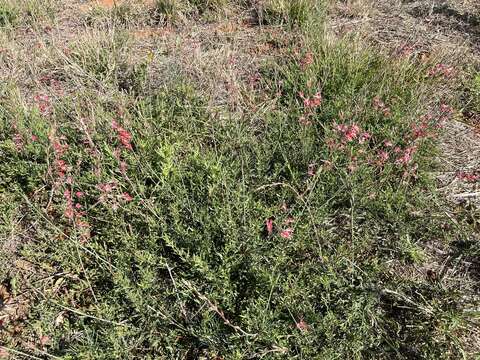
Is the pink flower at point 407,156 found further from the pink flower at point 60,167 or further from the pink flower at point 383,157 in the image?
the pink flower at point 60,167

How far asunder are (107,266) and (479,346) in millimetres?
1992

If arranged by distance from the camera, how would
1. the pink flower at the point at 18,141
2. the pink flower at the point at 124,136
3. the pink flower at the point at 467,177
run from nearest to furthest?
the pink flower at the point at 124,136 < the pink flower at the point at 467,177 < the pink flower at the point at 18,141

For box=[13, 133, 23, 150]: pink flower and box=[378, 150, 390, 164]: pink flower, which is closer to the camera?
box=[378, 150, 390, 164]: pink flower

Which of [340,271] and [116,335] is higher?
[340,271]

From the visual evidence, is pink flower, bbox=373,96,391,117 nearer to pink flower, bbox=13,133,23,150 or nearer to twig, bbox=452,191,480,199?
twig, bbox=452,191,480,199

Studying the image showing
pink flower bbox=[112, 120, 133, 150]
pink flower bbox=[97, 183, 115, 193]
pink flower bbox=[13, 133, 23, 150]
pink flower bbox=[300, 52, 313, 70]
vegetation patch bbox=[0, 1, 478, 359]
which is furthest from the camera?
pink flower bbox=[300, 52, 313, 70]

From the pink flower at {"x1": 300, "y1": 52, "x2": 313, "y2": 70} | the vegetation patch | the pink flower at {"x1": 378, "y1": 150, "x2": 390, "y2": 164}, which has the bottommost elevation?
the vegetation patch

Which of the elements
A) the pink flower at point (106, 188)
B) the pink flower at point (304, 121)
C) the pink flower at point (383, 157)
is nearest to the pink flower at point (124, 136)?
the pink flower at point (106, 188)

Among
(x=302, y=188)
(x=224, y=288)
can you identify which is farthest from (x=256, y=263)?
(x=302, y=188)

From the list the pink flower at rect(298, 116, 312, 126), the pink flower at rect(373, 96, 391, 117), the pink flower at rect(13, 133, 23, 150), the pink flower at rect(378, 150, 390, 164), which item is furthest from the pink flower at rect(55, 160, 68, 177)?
the pink flower at rect(373, 96, 391, 117)

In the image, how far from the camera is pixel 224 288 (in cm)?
209

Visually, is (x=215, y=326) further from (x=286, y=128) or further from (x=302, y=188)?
(x=286, y=128)

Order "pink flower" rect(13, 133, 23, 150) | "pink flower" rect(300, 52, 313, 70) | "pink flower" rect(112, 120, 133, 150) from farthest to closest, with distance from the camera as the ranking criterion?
"pink flower" rect(300, 52, 313, 70), "pink flower" rect(13, 133, 23, 150), "pink flower" rect(112, 120, 133, 150)

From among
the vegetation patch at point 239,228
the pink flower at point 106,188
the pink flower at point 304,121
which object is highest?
the pink flower at point 304,121
